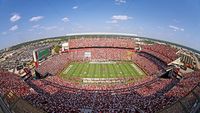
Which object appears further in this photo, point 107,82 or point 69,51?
point 69,51

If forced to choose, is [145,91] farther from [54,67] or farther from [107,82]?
[54,67]

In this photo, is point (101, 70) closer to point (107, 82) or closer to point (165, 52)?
point (107, 82)

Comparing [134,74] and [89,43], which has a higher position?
[89,43]

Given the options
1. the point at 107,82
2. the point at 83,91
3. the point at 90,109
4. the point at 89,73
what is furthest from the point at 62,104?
the point at 89,73

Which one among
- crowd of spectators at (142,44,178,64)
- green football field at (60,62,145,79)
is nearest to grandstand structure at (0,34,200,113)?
green football field at (60,62,145,79)

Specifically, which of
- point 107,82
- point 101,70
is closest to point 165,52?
point 101,70

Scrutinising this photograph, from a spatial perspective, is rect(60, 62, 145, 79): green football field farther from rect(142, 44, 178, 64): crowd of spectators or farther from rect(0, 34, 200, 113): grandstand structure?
rect(142, 44, 178, 64): crowd of spectators

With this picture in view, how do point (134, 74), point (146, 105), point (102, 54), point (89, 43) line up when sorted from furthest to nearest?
point (89, 43), point (102, 54), point (134, 74), point (146, 105)

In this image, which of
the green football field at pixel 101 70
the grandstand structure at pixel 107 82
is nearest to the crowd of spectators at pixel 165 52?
the grandstand structure at pixel 107 82
